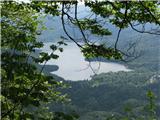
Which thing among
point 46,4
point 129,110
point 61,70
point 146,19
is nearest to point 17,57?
point 46,4

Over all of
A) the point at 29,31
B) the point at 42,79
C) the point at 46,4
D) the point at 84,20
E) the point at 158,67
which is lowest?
the point at 158,67

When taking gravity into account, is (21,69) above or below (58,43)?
below

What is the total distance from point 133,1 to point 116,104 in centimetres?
12935

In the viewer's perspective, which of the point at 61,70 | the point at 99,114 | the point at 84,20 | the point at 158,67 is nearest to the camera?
the point at 84,20

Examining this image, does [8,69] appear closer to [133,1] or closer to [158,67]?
[133,1]

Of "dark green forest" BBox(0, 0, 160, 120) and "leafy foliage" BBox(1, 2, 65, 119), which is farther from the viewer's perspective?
"leafy foliage" BBox(1, 2, 65, 119)

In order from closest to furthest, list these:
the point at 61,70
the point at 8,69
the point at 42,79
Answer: the point at 8,69, the point at 42,79, the point at 61,70

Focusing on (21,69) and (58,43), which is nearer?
(21,69)

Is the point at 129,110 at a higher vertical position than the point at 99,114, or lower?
higher

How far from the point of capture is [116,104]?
443 ft

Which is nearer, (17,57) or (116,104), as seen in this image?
(17,57)

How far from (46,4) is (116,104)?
129m

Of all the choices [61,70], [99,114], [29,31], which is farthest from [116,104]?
[29,31]

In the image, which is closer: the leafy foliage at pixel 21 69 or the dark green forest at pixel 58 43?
the dark green forest at pixel 58 43
